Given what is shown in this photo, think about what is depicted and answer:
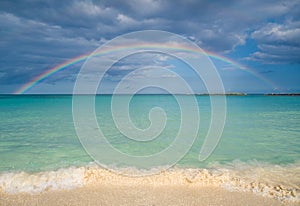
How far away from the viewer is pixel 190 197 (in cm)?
466

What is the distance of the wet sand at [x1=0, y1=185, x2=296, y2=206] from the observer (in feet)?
14.5

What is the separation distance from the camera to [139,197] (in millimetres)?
4637

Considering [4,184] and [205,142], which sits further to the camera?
[205,142]

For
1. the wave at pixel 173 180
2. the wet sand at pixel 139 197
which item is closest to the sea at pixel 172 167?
Result: the wave at pixel 173 180

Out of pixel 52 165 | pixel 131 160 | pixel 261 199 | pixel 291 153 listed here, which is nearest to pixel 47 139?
pixel 52 165

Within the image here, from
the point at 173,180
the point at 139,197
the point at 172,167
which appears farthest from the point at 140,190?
the point at 172,167

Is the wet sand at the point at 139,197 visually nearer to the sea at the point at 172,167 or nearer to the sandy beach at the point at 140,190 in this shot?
the sandy beach at the point at 140,190

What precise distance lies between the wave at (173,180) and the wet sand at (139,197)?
0.29 meters

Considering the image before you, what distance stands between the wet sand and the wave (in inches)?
11.3

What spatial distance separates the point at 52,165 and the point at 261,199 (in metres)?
6.35

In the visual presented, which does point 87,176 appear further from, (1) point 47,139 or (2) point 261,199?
(1) point 47,139

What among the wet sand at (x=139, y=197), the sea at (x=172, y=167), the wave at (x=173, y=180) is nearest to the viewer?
the wet sand at (x=139, y=197)

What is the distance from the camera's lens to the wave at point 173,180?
5.11 metres

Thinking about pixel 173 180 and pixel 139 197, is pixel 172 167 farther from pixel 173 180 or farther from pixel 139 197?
pixel 139 197
